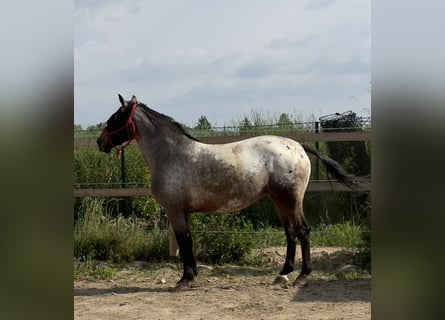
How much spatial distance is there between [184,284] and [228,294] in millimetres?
497

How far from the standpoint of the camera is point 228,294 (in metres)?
4.93

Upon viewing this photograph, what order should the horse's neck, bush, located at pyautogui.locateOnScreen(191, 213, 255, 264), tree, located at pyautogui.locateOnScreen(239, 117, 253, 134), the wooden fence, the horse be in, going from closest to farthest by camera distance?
the horse < the horse's neck < the wooden fence < bush, located at pyautogui.locateOnScreen(191, 213, 255, 264) < tree, located at pyautogui.locateOnScreen(239, 117, 253, 134)

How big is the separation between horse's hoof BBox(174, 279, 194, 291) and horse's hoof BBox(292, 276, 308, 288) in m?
1.02

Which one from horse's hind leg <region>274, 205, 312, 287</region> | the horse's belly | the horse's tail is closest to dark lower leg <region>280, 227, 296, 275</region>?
horse's hind leg <region>274, 205, 312, 287</region>

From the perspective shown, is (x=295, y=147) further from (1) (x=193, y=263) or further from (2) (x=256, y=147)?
(1) (x=193, y=263)

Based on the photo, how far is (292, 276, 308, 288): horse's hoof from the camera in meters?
5.17

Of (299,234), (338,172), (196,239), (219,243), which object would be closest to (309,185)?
(338,172)

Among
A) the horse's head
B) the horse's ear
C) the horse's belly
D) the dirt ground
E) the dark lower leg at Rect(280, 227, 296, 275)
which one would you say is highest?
the horse's ear

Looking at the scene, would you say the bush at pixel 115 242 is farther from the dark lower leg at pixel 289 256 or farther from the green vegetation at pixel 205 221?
the dark lower leg at pixel 289 256

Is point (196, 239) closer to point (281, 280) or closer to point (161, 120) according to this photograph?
point (281, 280)

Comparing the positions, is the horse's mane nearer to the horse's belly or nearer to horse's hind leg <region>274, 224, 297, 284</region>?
the horse's belly

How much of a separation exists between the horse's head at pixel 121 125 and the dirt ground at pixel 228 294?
1.55 metres
